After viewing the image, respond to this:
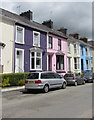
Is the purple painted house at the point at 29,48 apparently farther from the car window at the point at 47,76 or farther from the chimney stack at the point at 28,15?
the car window at the point at 47,76

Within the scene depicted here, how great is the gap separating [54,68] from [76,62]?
8.23 m

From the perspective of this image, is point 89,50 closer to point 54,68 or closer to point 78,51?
point 78,51

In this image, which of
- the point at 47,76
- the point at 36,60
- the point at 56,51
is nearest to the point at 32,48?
the point at 36,60

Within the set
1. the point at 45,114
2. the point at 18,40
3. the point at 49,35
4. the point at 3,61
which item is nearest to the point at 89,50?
the point at 49,35

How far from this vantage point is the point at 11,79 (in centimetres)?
1500

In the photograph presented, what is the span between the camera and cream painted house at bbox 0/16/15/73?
16594mm

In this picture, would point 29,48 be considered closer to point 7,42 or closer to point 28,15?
point 7,42

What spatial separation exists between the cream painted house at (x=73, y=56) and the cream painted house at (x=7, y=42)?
13.1 meters

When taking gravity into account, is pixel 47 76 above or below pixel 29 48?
below

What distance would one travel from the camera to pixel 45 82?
13.0 metres

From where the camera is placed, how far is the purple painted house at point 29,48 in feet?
60.6

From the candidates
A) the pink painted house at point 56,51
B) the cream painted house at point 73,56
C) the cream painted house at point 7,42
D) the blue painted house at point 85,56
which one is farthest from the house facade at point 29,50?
the blue painted house at point 85,56

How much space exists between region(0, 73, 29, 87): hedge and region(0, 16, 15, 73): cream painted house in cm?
183

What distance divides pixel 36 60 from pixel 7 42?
4.86 meters
